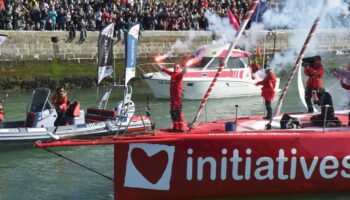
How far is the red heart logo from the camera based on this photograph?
487 inches

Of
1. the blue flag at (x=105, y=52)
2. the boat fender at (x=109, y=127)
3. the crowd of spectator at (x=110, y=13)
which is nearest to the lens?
the boat fender at (x=109, y=127)

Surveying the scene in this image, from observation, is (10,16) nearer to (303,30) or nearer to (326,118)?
(303,30)

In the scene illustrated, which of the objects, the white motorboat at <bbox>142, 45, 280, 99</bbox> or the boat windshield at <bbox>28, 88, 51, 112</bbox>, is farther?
the white motorboat at <bbox>142, 45, 280, 99</bbox>

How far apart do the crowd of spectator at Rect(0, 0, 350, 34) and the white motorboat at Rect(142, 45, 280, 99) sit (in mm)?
3016

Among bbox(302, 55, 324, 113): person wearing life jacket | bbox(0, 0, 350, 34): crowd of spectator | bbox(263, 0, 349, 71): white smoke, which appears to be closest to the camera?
bbox(302, 55, 324, 113): person wearing life jacket

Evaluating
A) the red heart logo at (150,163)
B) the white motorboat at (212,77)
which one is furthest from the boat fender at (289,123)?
the white motorboat at (212,77)

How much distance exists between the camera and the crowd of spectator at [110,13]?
3188 cm

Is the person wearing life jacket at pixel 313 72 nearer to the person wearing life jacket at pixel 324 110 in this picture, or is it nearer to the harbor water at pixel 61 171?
the harbor water at pixel 61 171

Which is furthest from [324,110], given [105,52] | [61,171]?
[105,52]

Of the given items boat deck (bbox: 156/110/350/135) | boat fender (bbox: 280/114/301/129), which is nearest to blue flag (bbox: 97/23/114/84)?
boat deck (bbox: 156/110/350/135)

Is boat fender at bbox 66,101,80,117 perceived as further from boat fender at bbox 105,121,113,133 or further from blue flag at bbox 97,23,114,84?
blue flag at bbox 97,23,114,84

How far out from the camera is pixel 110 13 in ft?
113

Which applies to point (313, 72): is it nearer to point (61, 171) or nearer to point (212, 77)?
point (61, 171)

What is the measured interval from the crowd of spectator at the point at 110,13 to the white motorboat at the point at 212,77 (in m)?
3.02
